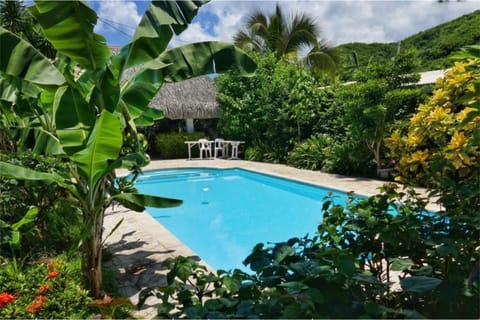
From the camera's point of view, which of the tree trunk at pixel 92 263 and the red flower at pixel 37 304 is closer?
the red flower at pixel 37 304

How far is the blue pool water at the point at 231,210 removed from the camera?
7293 millimetres

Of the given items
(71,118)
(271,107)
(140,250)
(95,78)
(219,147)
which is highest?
(271,107)

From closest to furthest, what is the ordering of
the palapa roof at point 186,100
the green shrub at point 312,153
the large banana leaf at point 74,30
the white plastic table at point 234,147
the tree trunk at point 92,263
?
the large banana leaf at point 74,30 < the tree trunk at point 92,263 < the green shrub at point 312,153 < the white plastic table at point 234,147 < the palapa roof at point 186,100

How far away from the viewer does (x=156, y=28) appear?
3229mm

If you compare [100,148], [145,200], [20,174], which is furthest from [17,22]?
[100,148]

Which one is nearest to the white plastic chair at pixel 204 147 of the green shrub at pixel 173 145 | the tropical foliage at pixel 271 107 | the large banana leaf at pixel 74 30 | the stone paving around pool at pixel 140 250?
the green shrub at pixel 173 145

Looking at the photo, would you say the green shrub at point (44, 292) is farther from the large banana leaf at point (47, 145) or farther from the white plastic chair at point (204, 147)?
the white plastic chair at point (204, 147)

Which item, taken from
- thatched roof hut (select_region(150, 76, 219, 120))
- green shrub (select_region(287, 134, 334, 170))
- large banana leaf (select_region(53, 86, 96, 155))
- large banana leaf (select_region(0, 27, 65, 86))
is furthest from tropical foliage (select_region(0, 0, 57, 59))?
green shrub (select_region(287, 134, 334, 170))

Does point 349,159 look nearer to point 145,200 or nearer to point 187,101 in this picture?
point 145,200

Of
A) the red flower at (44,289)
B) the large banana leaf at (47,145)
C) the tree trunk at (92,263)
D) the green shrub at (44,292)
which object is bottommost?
the green shrub at (44,292)

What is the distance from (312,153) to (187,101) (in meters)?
9.48

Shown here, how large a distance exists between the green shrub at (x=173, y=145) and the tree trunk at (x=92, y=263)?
15596mm

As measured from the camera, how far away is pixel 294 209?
382 inches

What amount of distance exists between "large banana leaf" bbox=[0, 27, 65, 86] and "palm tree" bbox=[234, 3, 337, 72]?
17.7m
